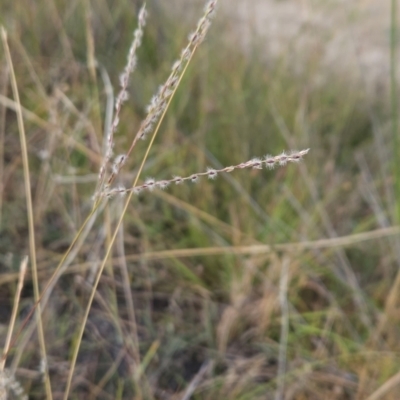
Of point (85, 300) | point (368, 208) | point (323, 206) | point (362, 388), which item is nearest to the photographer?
point (362, 388)

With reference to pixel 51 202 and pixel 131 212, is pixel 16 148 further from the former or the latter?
pixel 131 212

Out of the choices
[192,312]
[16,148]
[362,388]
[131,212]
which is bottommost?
[362,388]

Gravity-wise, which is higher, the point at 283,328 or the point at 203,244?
the point at 203,244

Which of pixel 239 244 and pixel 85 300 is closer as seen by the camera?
pixel 85 300

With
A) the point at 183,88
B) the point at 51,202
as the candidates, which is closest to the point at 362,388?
the point at 51,202

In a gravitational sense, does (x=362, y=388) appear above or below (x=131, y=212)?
below

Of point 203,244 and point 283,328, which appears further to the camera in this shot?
point 203,244

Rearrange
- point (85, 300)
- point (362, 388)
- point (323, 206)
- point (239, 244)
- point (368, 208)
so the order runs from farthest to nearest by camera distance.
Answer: point (368, 208) → point (323, 206) → point (239, 244) → point (85, 300) → point (362, 388)
